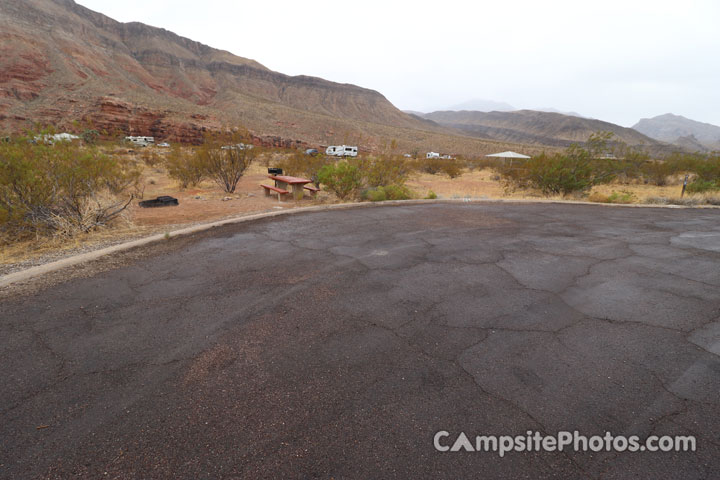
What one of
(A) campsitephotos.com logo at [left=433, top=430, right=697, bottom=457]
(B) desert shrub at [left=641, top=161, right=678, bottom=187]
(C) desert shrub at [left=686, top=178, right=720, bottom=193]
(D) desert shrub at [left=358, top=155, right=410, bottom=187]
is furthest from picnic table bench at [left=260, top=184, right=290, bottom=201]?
(B) desert shrub at [left=641, top=161, right=678, bottom=187]

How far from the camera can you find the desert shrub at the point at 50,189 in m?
5.62

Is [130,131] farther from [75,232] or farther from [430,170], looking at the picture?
[75,232]

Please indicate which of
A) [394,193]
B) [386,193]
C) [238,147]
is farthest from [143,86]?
[394,193]

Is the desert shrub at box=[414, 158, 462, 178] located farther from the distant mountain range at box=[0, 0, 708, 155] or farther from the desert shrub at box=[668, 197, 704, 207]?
the desert shrub at box=[668, 197, 704, 207]

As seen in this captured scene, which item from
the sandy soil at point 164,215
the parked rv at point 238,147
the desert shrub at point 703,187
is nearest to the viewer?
the sandy soil at point 164,215

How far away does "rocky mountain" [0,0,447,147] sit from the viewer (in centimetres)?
4294

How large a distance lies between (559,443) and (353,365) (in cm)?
147

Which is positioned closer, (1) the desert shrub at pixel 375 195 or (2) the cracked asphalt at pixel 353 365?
(2) the cracked asphalt at pixel 353 365

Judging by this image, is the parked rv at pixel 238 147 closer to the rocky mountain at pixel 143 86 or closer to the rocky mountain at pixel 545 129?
the rocky mountain at pixel 143 86

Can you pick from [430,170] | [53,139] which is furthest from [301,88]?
[53,139]

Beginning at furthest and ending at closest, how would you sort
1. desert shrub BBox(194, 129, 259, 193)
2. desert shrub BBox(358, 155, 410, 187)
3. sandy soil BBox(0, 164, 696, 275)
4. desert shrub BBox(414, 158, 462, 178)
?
desert shrub BBox(414, 158, 462, 178) < desert shrub BBox(194, 129, 259, 193) < desert shrub BBox(358, 155, 410, 187) < sandy soil BBox(0, 164, 696, 275)

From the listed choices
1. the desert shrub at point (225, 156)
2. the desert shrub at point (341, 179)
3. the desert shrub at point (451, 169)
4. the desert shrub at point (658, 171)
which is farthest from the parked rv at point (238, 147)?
the desert shrub at point (658, 171)

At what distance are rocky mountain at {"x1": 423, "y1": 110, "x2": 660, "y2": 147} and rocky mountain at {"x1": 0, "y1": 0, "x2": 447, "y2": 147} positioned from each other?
4860 centimetres

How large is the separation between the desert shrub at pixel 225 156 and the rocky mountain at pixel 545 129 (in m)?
114
